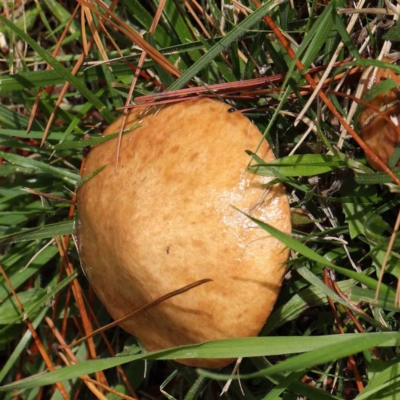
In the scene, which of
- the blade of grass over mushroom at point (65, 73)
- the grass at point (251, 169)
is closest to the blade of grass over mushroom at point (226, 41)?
the grass at point (251, 169)

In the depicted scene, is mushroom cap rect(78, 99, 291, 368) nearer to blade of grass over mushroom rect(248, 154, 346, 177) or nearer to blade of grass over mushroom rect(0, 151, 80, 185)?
blade of grass over mushroom rect(248, 154, 346, 177)

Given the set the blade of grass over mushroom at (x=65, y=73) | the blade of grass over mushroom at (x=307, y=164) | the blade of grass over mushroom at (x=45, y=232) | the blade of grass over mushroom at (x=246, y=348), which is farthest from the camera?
the blade of grass over mushroom at (x=45, y=232)

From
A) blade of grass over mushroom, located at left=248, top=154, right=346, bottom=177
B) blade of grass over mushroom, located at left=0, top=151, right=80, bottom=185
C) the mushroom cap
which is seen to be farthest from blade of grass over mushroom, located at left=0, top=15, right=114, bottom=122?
blade of grass over mushroom, located at left=248, top=154, right=346, bottom=177

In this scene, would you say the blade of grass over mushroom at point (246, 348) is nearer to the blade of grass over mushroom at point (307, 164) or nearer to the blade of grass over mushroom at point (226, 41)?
the blade of grass over mushroom at point (307, 164)

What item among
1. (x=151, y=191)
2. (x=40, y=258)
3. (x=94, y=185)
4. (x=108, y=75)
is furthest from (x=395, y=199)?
(x=40, y=258)

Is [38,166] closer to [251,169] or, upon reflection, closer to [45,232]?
[45,232]

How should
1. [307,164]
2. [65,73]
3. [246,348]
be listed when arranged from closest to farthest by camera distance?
1. [246,348]
2. [307,164]
3. [65,73]

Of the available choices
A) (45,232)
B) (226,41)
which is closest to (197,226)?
(226,41)
